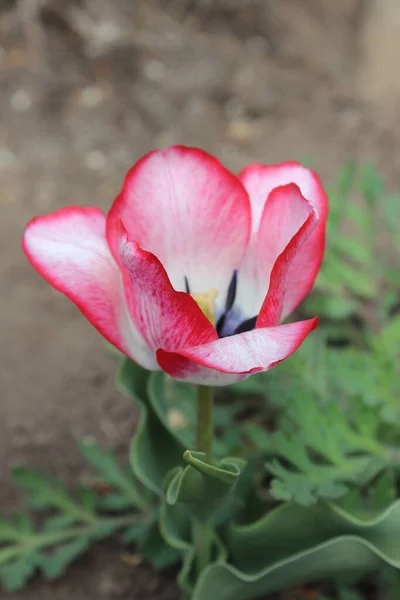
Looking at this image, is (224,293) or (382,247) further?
(382,247)

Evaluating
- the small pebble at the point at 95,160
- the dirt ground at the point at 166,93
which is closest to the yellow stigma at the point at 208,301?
the dirt ground at the point at 166,93

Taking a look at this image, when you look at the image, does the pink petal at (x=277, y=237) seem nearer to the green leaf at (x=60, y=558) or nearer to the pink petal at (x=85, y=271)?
the pink petal at (x=85, y=271)

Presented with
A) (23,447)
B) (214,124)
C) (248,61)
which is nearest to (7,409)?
(23,447)

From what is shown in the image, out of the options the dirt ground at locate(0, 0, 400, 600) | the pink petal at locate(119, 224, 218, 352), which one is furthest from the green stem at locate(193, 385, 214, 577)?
the dirt ground at locate(0, 0, 400, 600)

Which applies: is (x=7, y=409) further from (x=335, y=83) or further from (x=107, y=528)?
(x=335, y=83)

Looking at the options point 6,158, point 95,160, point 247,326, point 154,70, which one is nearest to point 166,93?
point 154,70

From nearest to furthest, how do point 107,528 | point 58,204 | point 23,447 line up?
1. point 107,528
2. point 23,447
3. point 58,204

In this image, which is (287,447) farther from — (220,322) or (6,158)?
(6,158)
